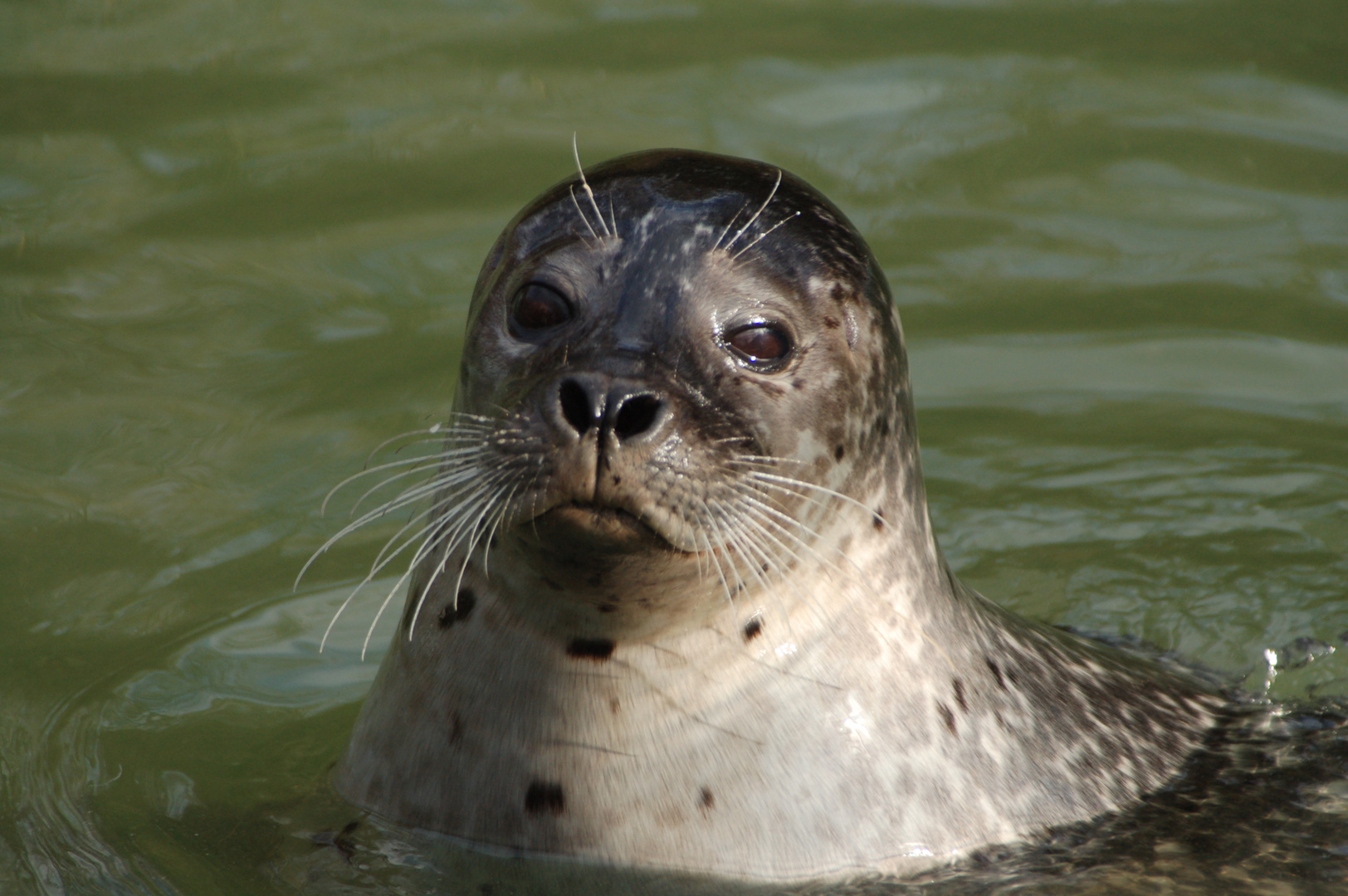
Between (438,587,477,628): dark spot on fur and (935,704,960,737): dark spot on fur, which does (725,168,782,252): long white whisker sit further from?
(935,704,960,737): dark spot on fur

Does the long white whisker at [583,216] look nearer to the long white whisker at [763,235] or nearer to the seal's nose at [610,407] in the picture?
the long white whisker at [763,235]

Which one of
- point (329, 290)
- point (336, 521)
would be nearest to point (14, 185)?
point (329, 290)

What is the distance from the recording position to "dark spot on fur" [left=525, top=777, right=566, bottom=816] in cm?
345

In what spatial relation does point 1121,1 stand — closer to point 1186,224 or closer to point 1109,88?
point 1109,88

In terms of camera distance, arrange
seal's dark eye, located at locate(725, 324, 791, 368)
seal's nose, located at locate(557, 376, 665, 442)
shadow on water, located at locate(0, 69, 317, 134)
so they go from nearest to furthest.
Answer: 1. seal's nose, located at locate(557, 376, 665, 442)
2. seal's dark eye, located at locate(725, 324, 791, 368)
3. shadow on water, located at locate(0, 69, 317, 134)

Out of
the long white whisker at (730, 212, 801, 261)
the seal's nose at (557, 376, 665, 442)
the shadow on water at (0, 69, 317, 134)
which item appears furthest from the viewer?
the shadow on water at (0, 69, 317, 134)

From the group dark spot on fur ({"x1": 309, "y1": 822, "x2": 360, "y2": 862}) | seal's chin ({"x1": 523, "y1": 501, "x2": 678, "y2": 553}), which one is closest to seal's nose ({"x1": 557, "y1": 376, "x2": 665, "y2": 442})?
seal's chin ({"x1": 523, "y1": 501, "x2": 678, "y2": 553})

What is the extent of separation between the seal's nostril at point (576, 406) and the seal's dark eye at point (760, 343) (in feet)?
1.42

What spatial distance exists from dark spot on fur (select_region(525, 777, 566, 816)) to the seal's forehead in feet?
3.60

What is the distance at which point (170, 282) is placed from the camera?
21.7 ft

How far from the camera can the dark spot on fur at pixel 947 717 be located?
11.9 feet

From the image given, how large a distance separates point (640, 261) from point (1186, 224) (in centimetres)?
418

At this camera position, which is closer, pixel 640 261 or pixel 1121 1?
pixel 640 261

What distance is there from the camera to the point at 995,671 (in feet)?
12.6
